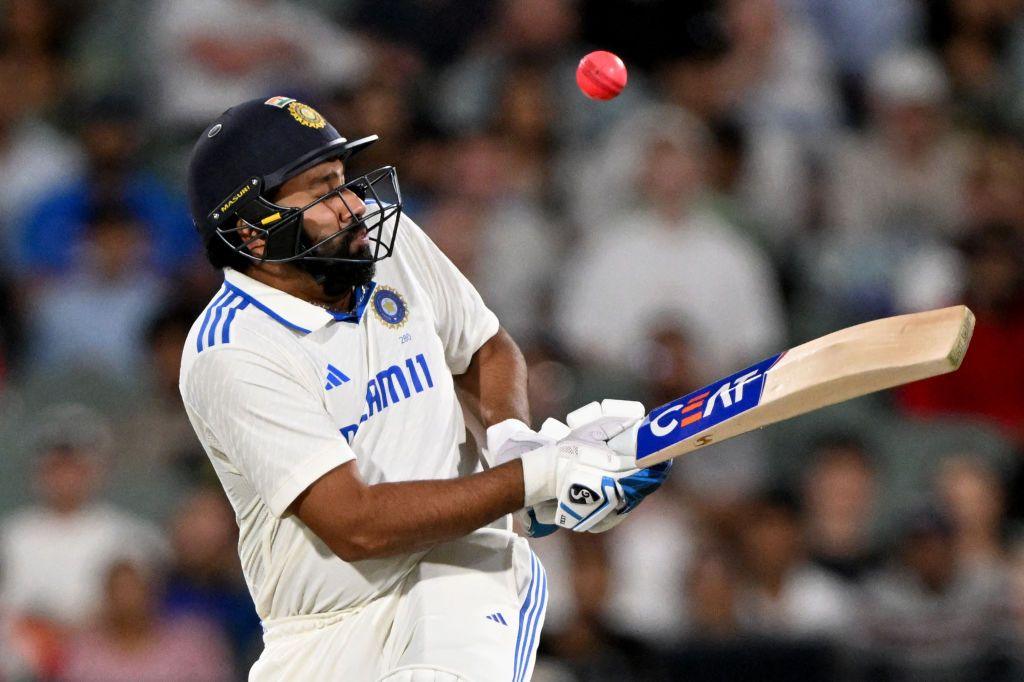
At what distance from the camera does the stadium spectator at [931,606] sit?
248 inches

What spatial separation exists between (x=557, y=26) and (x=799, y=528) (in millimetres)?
3284

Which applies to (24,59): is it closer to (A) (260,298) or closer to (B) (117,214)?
(B) (117,214)

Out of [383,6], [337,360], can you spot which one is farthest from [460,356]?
[383,6]

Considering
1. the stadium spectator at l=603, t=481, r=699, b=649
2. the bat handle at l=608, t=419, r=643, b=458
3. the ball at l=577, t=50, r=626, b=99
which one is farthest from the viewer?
the stadium spectator at l=603, t=481, r=699, b=649

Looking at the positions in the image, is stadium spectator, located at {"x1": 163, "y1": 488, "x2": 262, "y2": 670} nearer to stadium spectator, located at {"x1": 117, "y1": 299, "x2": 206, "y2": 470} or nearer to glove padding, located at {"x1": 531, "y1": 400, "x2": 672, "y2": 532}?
stadium spectator, located at {"x1": 117, "y1": 299, "x2": 206, "y2": 470}

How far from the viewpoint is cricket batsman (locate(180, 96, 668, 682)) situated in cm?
354

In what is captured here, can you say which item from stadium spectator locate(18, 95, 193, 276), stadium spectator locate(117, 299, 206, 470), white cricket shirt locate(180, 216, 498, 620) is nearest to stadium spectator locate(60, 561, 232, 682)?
stadium spectator locate(117, 299, 206, 470)

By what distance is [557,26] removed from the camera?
855 cm

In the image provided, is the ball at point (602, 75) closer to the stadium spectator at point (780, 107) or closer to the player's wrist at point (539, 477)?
the player's wrist at point (539, 477)

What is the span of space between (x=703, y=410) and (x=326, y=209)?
3.47 feet

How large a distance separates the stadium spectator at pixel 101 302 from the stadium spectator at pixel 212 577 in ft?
3.99

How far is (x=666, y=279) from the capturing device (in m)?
7.70

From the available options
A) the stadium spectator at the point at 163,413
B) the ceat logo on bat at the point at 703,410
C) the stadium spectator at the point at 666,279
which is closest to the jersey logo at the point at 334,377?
the ceat logo on bat at the point at 703,410

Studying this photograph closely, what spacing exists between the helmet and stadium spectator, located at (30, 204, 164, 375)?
3815mm
